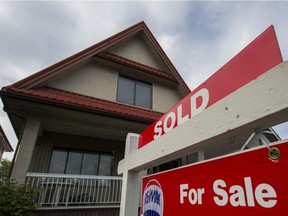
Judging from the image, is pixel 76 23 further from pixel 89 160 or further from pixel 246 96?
pixel 246 96

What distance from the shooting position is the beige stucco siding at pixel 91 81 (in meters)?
6.49

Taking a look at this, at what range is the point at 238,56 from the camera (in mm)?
836

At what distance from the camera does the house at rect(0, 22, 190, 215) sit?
456 cm

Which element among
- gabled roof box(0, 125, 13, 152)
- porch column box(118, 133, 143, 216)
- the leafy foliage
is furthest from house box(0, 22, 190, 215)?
gabled roof box(0, 125, 13, 152)

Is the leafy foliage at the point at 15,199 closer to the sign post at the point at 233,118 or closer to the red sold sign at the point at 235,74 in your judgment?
the sign post at the point at 233,118

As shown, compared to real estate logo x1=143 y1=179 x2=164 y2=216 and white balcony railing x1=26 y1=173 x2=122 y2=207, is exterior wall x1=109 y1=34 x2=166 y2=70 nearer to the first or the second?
white balcony railing x1=26 y1=173 x2=122 y2=207

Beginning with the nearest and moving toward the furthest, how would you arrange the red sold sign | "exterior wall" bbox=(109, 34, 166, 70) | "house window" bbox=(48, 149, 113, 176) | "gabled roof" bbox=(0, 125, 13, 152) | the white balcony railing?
the red sold sign
the white balcony railing
"house window" bbox=(48, 149, 113, 176)
"exterior wall" bbox=(109, 34, 166, 70)
"gabled roof" bbox=(0, 125, 13, 152)

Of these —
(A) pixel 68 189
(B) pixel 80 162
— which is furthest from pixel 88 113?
(B) pixel 80 162

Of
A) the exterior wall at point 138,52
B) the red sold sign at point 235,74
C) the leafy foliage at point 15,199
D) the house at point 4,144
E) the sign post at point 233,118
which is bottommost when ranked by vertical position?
the leafy foliage at point 15,199

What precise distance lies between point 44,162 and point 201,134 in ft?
21.0

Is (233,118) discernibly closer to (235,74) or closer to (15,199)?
(235,74)

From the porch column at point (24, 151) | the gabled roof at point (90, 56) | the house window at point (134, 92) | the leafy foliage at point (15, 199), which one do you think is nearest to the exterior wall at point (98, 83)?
the house window at point (134, 92)

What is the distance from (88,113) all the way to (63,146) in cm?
230

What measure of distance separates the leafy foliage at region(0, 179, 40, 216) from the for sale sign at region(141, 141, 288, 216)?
384 centimetres
